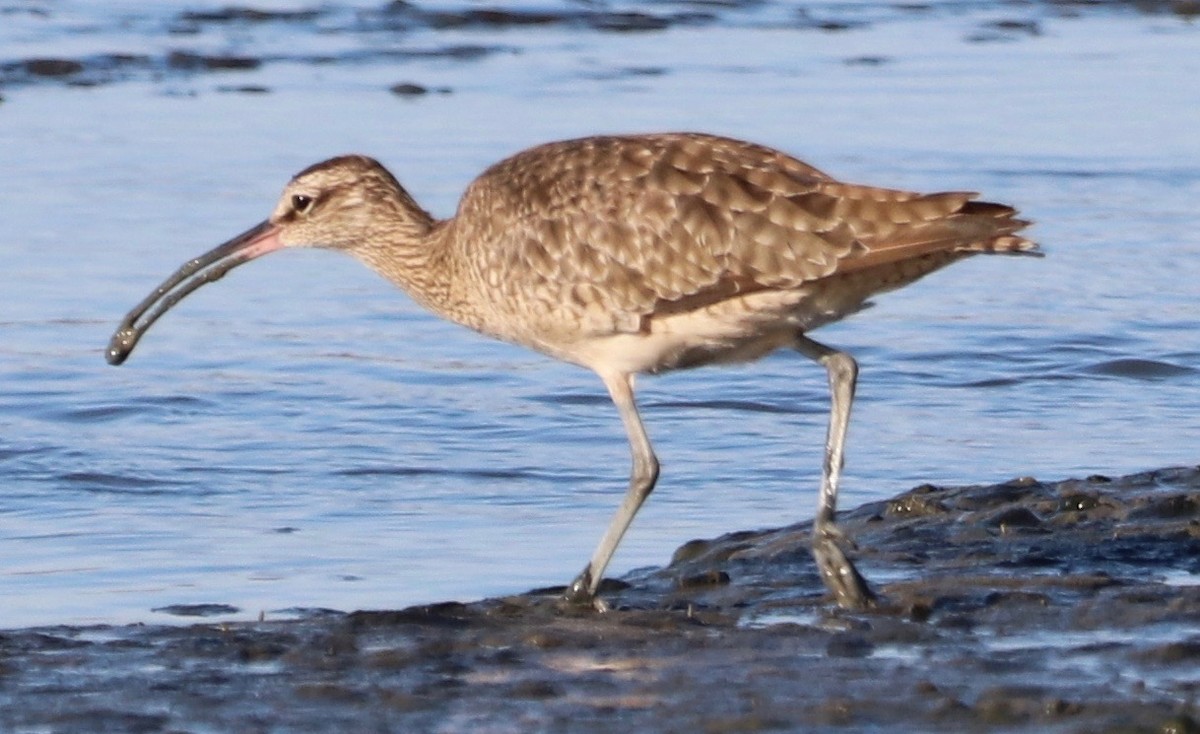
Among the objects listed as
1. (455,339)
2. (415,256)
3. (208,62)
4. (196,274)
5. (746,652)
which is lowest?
(455,339)

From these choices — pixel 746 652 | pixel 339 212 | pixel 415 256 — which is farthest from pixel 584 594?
pixel 339 212

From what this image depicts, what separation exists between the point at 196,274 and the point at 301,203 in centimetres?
54

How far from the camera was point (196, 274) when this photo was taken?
8523 millimetres

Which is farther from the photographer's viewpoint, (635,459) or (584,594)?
(635,459)

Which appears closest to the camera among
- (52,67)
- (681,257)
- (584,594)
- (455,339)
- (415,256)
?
(584,594)

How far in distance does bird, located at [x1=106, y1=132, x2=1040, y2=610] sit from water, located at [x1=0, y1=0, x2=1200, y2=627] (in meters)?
0.79

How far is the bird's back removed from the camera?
23.5 ft

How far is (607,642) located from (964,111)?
9.70 m

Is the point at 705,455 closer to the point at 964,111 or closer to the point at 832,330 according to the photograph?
the point at 832,330

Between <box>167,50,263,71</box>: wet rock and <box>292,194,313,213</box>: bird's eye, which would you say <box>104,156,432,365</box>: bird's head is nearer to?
<box>292,194,313,213</box>: bird's eye

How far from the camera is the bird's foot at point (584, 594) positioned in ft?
23.6

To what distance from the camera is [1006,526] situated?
7844 millimetres

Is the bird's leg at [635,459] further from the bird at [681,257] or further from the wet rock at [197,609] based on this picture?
the wet rock at [197,609]

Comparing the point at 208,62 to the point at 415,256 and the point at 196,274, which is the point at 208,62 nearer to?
the point at 196,274
